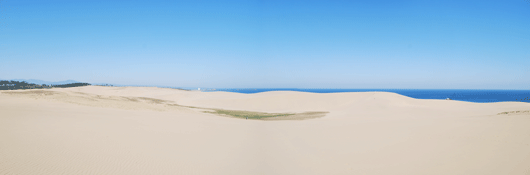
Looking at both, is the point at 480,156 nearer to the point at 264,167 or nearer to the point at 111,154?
the point at 264,167

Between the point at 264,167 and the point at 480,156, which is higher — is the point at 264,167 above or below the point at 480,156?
below

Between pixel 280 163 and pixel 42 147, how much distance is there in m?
6.44

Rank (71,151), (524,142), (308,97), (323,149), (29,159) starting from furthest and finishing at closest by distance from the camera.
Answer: (308,97)
(323,149)
(524,142)
(71,151)
(29,159)

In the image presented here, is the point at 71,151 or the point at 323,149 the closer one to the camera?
the point at 71,151

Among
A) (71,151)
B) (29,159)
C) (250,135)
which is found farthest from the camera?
(250,135)

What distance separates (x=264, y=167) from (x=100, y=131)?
6267 millimetres

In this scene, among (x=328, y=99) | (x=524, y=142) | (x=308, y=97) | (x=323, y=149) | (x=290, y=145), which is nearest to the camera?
(x=524, y=142)

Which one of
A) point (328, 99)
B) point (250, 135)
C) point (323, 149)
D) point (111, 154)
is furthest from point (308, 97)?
point (111, 154)

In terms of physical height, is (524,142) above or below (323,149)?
above

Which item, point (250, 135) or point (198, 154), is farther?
point (250, 135)

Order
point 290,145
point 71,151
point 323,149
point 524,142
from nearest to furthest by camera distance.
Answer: point 71,151 → point 524,142 → point 323,149 → point 290,145

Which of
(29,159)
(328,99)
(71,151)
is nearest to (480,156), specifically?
(71,151)

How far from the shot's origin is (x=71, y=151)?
20.2 ft

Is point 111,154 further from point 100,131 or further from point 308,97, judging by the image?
point 308,97
